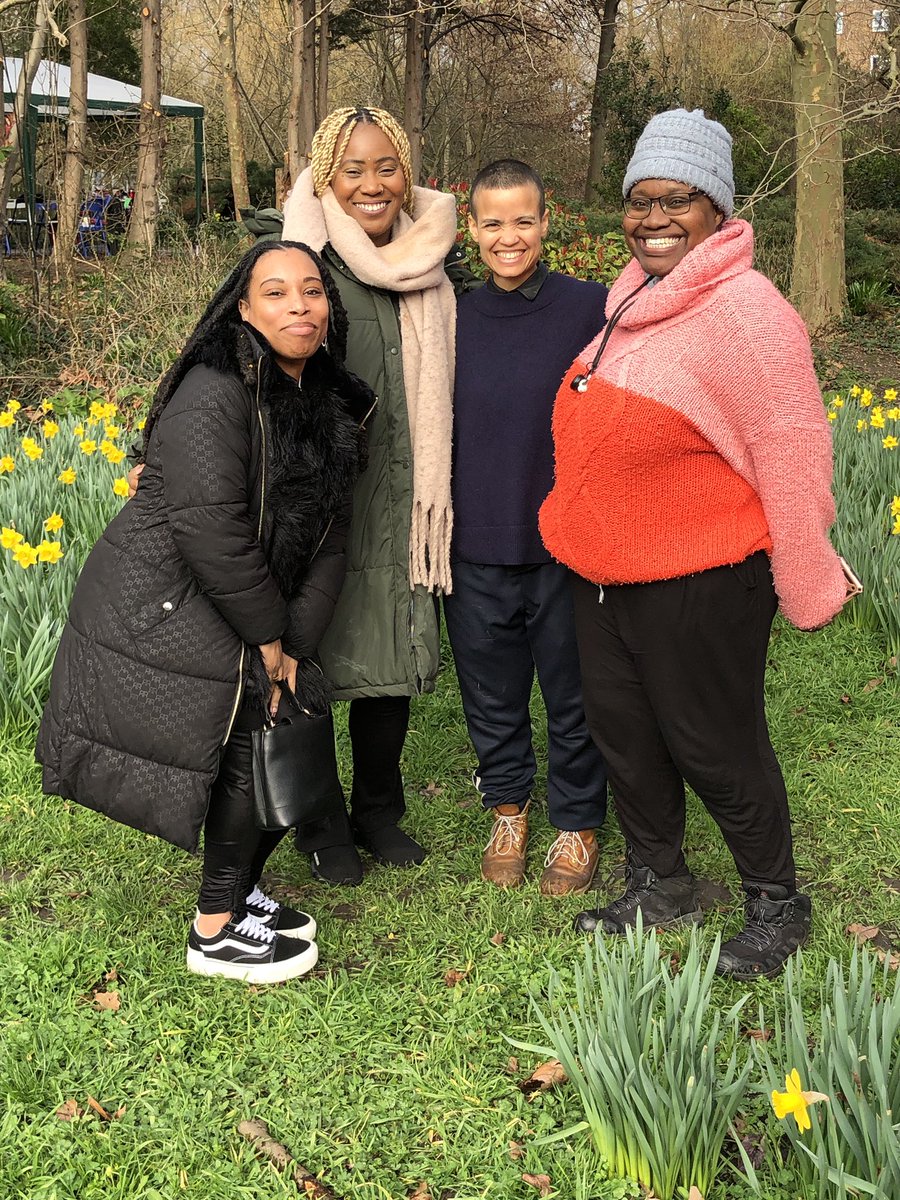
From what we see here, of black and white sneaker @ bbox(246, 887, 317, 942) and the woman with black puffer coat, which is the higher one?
the woman with black puffer coat

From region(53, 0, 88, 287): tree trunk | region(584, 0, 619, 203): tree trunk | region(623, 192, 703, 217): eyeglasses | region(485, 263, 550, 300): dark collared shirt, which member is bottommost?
region(485, 263, 550, 300): dark collared shirt

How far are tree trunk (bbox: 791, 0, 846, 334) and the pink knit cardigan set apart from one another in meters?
8.83

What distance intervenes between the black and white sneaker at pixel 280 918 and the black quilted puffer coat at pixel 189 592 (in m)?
0.41

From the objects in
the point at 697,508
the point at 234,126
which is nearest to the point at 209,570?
the point at 697,508

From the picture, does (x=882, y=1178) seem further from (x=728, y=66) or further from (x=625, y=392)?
(x=728, y=66)

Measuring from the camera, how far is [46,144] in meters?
9.60

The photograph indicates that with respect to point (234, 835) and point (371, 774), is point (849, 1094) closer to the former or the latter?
point (234, 835)

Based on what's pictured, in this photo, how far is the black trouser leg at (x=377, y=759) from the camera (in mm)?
2928

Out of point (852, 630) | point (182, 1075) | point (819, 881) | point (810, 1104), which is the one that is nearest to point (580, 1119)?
point (810, 1104)

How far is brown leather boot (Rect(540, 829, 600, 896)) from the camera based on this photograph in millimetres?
2873

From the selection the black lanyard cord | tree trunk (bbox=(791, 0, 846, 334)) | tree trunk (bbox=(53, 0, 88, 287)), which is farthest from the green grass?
tree trunk (bbox=(791, 0, 846, 334))

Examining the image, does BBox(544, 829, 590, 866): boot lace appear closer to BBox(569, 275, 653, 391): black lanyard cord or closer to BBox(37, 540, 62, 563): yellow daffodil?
BBox(569, 275, 653, 391): black lanyard cord

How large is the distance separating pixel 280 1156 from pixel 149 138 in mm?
8573

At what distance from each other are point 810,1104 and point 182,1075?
1.22 m
